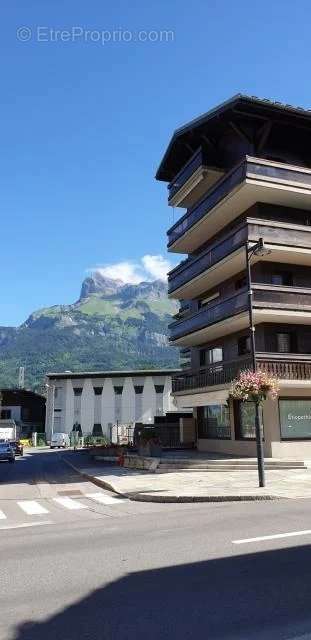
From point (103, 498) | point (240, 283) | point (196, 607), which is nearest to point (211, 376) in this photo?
point (240, 283)

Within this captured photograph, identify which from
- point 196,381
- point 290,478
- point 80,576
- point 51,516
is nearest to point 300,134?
point 196,381

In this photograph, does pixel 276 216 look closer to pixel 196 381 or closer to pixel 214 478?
pixel 196 381

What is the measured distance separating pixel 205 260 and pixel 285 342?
22.9 ft

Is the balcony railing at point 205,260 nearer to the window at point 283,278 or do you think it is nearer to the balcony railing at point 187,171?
the window at point 283,278

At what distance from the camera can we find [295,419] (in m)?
26.7

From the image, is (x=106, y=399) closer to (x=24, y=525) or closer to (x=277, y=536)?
(x=24, y=525)

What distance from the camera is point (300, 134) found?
31.8 meters

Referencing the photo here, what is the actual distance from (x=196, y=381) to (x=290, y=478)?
14.4 metres

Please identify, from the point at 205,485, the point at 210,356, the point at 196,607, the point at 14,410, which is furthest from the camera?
the point at 14,410

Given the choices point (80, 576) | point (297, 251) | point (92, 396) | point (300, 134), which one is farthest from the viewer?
point (92, 396)

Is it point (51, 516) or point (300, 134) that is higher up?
point (300, 134)

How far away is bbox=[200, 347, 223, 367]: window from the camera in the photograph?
33781 mm

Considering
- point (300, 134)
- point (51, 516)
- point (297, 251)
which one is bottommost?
point (51, 516)

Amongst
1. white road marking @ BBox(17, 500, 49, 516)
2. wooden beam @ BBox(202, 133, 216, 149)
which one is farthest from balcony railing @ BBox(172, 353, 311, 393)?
wooden beam @ BBox(202, 133, 216, 149)
